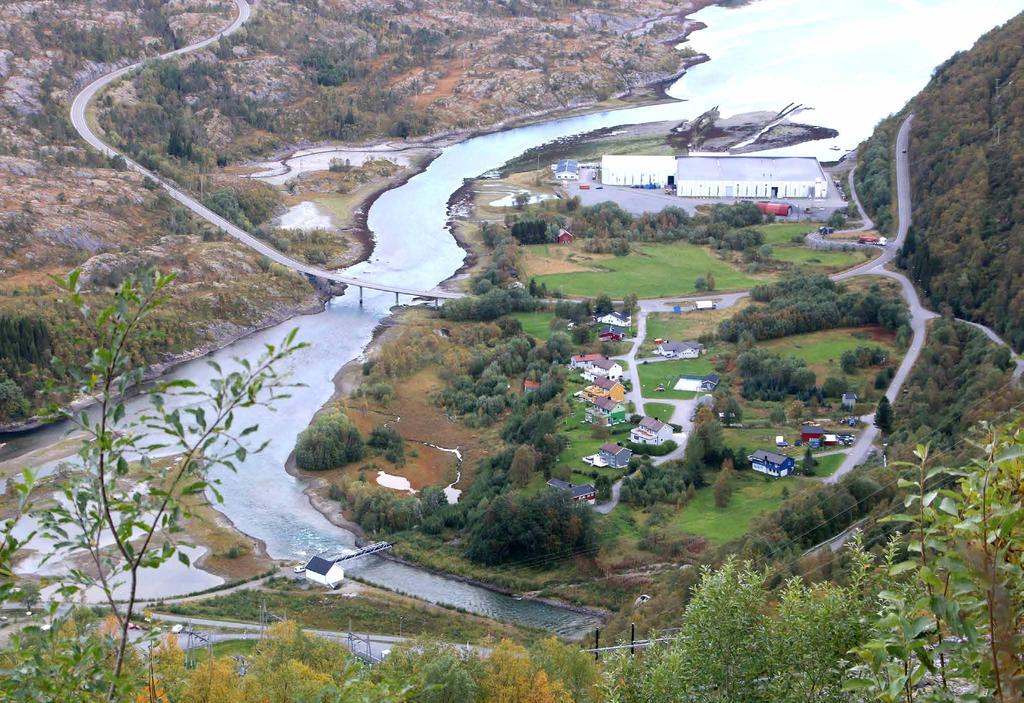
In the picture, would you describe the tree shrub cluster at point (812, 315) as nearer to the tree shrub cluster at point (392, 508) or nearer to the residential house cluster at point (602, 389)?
the residential house cluster at point (602, 389)

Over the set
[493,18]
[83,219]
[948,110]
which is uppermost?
[493,18]

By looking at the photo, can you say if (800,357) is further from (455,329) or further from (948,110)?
(948,110)

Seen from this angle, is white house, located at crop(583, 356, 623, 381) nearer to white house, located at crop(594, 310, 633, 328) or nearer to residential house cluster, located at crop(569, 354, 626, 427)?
residential house cluster, located at crop(569, 354, 626, 427)


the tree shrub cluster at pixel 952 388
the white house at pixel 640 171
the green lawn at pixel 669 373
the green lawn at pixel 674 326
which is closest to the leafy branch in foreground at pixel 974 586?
the tree shrub cluster at pixel 952 388

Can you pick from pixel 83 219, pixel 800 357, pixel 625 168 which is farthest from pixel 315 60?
pixel 800 357

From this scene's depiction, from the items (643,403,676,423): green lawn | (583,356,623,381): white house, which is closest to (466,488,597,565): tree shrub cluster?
(643,403,676,423): green lawn

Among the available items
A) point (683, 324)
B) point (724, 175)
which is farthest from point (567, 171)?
point (683, 324)
